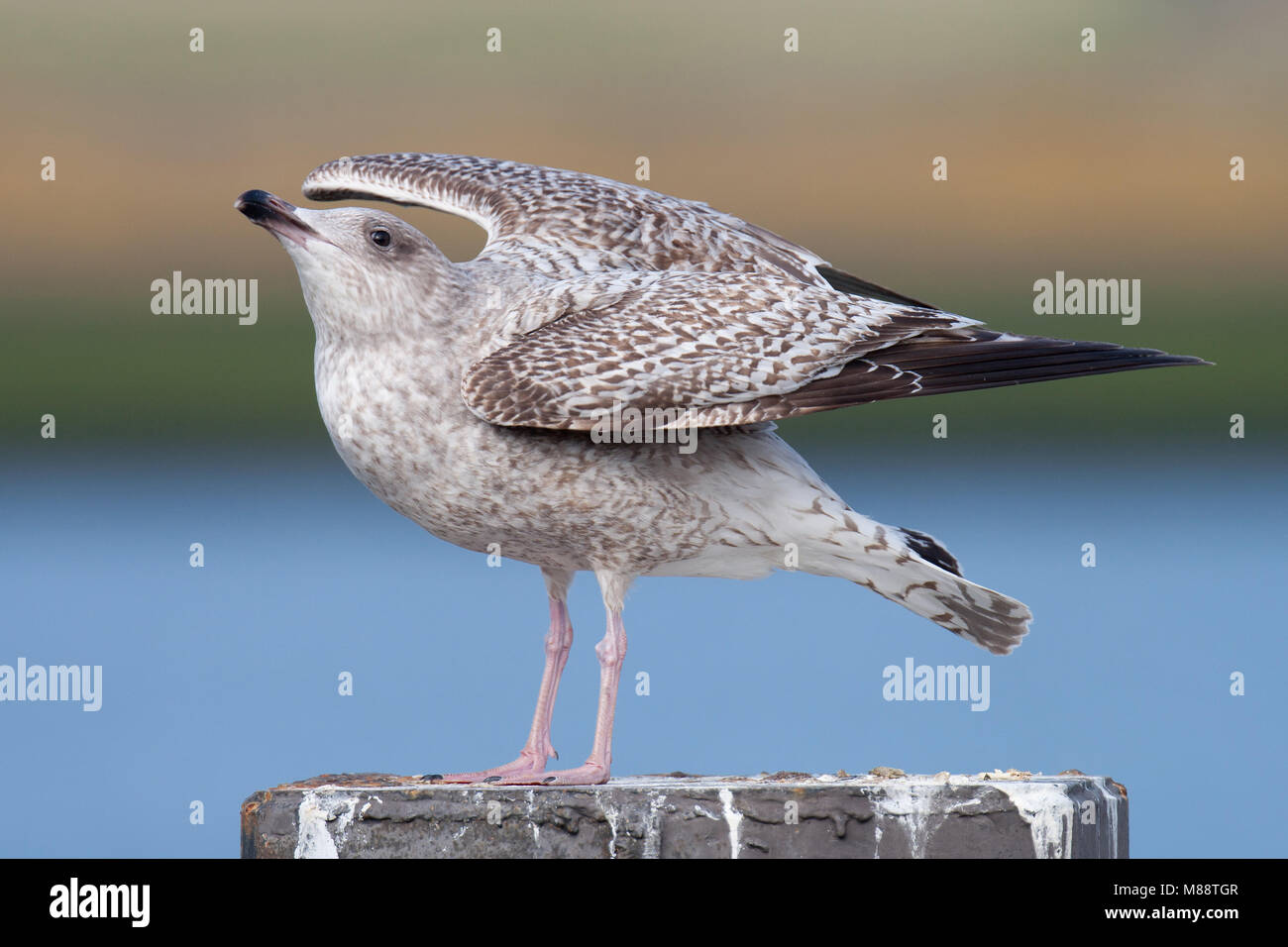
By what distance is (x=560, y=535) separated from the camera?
802 centimetres

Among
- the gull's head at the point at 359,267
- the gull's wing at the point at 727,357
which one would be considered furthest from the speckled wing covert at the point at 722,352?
the gull's head at the point at 359,267

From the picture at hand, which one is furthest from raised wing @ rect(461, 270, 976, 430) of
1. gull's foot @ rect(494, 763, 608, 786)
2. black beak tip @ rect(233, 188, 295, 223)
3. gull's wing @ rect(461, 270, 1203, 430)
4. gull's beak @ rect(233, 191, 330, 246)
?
gull's foot @ rect(494, 763, 608, 786)

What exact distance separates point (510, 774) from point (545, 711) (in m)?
0.52

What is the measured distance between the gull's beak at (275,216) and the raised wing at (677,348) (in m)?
0.93

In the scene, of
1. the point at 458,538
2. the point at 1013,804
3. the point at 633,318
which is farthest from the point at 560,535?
the point at 1013,804

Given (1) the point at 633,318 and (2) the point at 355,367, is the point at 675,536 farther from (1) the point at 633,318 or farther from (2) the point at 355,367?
(2) the point at 355,367

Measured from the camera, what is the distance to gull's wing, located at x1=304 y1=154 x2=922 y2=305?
9242mm

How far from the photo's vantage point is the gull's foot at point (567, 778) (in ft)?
25.4

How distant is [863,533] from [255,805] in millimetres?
3049

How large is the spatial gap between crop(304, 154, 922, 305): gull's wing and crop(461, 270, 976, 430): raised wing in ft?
2.37

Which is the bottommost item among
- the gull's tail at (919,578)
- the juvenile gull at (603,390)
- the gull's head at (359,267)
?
the gull's tail at (919,578)

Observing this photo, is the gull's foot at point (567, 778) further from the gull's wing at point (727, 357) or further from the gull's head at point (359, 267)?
the gull's head at point (359, 267)
